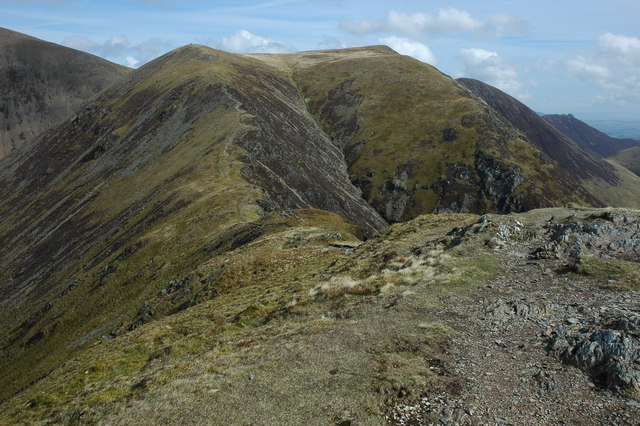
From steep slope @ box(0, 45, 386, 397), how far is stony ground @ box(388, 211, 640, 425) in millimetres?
31411

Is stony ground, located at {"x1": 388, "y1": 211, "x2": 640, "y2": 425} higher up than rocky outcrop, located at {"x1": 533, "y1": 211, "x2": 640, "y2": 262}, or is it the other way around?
rocky outcrop, located at {"x1": 533, "y1": 211, "x2": 640, "y2": 262}

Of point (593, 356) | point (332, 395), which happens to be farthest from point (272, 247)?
point (593, 356)

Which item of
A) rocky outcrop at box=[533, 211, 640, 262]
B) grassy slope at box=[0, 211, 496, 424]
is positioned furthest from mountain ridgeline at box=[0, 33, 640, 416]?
rocky outcrop at box=[533, 211, 640, 262]

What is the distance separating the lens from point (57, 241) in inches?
4021

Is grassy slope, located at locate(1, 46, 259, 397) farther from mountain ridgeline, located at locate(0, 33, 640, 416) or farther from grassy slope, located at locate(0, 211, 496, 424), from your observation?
grassy slope, located at locate(0, 211, 496, 424)

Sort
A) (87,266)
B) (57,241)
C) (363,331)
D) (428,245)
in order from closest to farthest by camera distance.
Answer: (363,331) < (428,245) < (87,266) < (57,241)

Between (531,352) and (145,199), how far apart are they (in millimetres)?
91483

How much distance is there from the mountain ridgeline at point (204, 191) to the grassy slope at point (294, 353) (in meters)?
5.43

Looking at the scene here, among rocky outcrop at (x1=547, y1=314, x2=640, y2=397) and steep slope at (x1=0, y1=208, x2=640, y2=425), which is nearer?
rocky outcrop at (x1=547, y1=314, x2=640, y2=397)

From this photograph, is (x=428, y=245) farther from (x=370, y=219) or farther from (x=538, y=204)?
(x=538, y=204)

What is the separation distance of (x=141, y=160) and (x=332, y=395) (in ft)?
414

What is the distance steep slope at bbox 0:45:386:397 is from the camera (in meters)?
60.2

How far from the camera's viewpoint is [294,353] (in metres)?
22.4

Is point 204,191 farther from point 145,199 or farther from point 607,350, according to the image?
point 607,350
